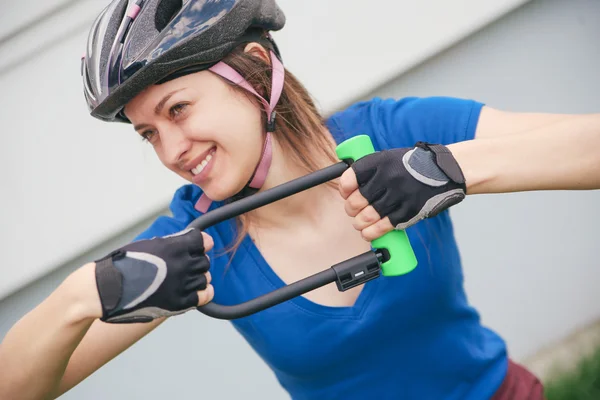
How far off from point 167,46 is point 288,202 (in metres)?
0.44

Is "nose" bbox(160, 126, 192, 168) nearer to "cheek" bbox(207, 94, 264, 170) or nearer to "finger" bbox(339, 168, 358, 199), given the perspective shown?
"cheek" bbox(207, 94, 264, 170)

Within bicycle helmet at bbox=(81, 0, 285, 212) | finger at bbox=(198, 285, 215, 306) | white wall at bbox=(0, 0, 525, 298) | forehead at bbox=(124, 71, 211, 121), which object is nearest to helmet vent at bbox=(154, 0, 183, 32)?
bicycle helmet at bbox=(81, 0, 285, 212)

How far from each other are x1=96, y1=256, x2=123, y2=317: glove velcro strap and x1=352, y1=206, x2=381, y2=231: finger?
1.40 ft

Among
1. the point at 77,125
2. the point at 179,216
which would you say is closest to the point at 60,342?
the point at 179,216

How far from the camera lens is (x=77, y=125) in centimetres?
242

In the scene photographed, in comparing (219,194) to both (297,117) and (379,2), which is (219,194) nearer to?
(297,117)

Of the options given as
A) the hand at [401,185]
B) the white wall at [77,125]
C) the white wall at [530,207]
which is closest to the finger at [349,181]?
the hand at [401,185]

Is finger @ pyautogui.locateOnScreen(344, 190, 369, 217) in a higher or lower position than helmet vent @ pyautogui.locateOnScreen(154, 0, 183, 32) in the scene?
lower

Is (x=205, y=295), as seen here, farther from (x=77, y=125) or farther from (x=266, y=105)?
(x=77, y=125)

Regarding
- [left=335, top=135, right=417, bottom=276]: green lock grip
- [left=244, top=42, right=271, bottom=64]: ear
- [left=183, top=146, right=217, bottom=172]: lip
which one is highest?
[left=244, top=42, right=271, bottom=64]: ear

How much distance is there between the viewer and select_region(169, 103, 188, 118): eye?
1531 millimetres

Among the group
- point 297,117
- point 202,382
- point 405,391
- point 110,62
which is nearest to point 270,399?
point 202,382

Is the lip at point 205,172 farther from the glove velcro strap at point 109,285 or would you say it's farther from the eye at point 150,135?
the glove velcro strap at point 109,285

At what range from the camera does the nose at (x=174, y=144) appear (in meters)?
1.51
